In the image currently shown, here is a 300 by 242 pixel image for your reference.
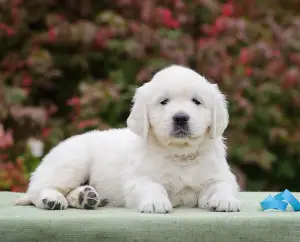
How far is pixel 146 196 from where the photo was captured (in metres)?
4.33

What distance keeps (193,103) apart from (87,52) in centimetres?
446

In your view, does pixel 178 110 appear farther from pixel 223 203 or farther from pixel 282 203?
pixel 282 203

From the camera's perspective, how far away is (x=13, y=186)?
24.3 feet

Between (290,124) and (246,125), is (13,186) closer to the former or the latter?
(246,125)

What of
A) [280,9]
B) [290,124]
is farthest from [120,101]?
[280,9]

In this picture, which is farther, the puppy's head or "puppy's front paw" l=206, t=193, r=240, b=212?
the puppy's head

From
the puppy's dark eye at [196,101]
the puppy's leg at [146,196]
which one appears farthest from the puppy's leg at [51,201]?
the puppy's dark eye at [196,101]

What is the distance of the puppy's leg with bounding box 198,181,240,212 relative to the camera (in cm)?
429

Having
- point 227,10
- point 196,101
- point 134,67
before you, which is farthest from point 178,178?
point 227,10

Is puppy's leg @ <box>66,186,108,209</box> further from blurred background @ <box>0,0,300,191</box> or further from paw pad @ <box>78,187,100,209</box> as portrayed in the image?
blurred background @ <box>0,0,300,191</box>

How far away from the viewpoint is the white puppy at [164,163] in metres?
4.51

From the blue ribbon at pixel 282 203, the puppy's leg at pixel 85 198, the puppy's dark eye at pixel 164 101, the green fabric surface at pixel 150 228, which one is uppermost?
the puppy's dark eye at pixel 164 101

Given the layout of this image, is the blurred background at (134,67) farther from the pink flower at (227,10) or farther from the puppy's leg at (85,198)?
the puppy's leg at (85,198)

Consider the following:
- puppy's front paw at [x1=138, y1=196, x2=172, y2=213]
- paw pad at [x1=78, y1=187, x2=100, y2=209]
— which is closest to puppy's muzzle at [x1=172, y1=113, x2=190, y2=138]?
puppy's front paw at [x1=138, y1=196, x2=172, y2=213]
